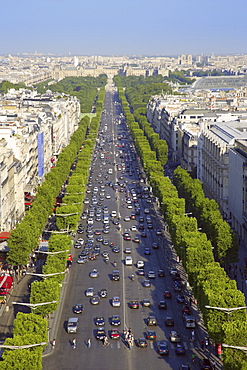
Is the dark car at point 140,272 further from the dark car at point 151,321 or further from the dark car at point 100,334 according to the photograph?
the dark car at point 100,334

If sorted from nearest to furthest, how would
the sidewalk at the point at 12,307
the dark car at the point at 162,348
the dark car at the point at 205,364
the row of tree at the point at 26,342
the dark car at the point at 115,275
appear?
the row of tree at the point at 26,342, the dark car at the point at 205,364, the dark car at the point at 162,348, the sidewalk at the point at 12,307, the dark car at the point at 115,275

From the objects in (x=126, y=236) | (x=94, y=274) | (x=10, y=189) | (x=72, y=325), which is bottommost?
(x=126, y=236)

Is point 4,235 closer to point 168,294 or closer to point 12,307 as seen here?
point 12,307

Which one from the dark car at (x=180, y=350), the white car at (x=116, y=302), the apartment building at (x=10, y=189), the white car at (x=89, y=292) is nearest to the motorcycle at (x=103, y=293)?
the white car at (x=89, y=292)

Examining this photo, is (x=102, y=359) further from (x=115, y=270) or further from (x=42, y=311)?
(x=115, y=270)

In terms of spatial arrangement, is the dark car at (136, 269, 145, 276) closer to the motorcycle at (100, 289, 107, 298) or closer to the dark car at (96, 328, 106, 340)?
the motorcycle at (100, 289, 107, 298)

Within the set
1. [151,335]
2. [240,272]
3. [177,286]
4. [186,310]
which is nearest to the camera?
[151,335]

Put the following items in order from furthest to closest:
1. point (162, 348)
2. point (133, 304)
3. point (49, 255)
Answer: point (49, 255)
point (133, 304)
point (162, 348)

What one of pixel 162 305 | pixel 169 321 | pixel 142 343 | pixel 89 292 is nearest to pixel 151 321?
pixel 169 321
